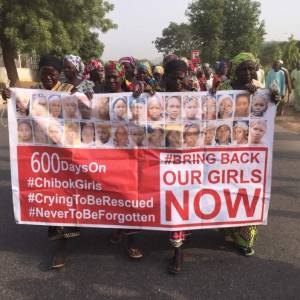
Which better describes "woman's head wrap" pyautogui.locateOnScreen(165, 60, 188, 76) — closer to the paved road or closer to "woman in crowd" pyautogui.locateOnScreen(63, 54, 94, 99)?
"woman in crowd" pyautogui.locateOnScreen(63, 54, 94, 99)

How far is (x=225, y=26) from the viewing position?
52344 mm

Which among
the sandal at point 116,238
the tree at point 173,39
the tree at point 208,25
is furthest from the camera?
the tree at point 173,39

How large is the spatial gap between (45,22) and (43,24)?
277 millimetres

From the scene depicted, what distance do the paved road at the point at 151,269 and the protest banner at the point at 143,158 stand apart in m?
0.34

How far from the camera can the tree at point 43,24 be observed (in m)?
21.4

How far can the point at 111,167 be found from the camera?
11.9ft

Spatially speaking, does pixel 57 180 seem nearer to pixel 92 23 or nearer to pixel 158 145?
pixel 158 145

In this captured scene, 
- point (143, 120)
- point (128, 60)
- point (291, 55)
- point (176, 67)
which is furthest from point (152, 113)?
point (291, 55)

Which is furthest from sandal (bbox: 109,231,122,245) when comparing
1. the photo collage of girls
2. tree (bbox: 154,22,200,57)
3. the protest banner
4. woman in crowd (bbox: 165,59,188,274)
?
tree (bbox: 154,22,200,57)

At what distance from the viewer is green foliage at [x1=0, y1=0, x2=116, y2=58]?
→ 840 inches

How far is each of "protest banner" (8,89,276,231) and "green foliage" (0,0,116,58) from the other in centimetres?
1916

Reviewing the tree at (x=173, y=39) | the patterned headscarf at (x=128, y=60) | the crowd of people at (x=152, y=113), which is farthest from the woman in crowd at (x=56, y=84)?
the tree at (x=173, y=39)

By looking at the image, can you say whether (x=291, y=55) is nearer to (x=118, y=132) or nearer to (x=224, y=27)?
(x=118, y=132)

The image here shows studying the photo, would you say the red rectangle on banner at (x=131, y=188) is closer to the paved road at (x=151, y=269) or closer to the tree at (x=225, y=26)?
the paved road at (x=151, y=269)
